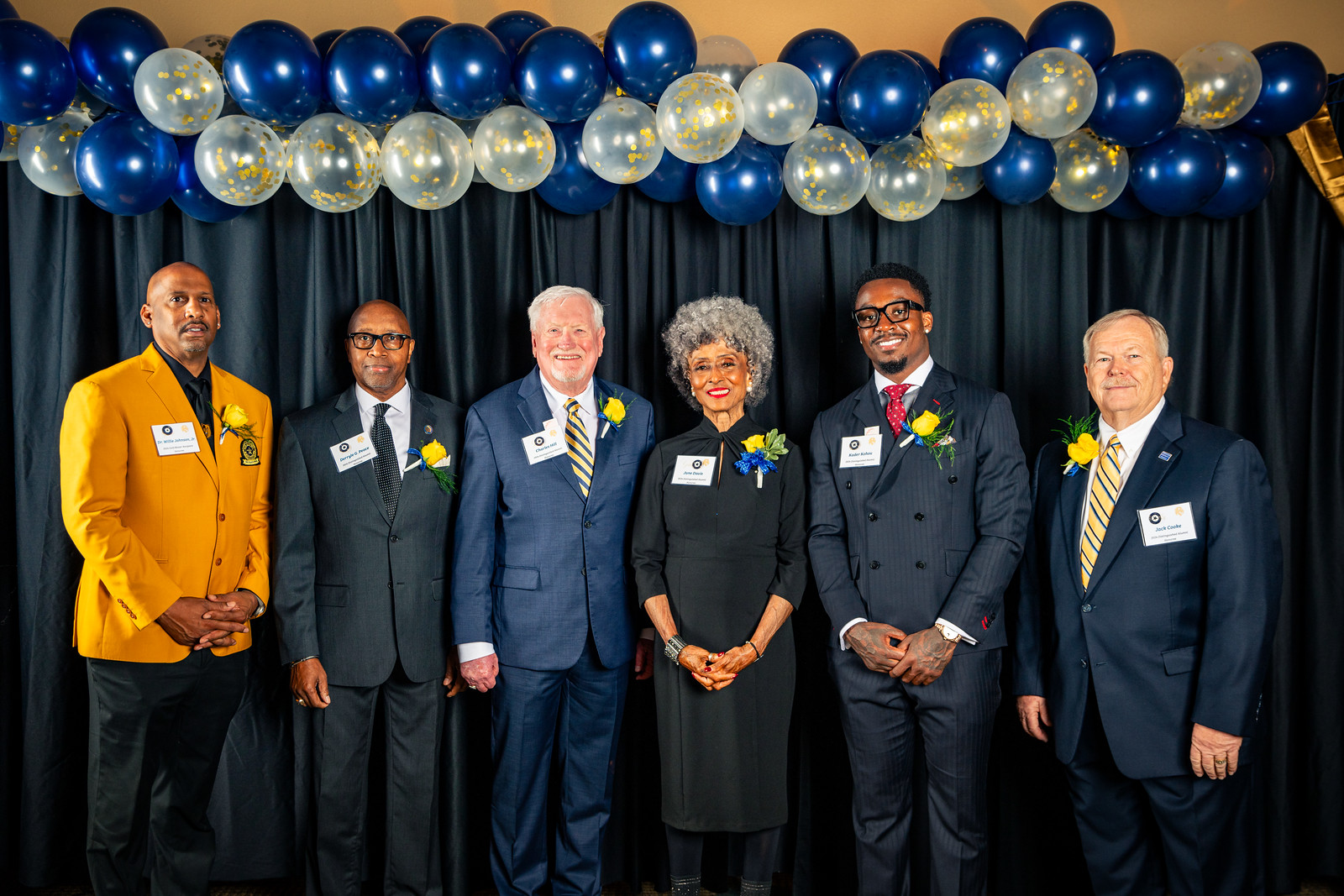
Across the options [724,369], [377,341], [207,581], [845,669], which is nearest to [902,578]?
[845,669]

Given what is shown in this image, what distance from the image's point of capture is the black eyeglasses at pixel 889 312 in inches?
106

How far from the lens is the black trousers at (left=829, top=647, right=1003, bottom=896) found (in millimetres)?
2510

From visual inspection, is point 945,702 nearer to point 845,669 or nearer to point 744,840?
point 845,669

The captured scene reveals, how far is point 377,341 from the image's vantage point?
2834 millimetres

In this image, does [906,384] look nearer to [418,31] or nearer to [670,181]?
[670,181]

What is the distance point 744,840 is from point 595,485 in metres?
1.28

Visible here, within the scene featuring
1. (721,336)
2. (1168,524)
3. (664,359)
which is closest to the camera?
(1168,524)

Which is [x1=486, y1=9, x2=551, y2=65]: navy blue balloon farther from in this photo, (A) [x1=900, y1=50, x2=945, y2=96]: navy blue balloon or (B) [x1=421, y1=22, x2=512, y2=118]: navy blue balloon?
(A) [x1=900, y1=50, x2=945, y2=96]: navy blue balloon

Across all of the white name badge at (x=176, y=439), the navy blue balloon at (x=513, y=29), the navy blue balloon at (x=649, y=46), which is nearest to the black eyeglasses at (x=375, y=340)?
the white name badge at (x=176, y=439)

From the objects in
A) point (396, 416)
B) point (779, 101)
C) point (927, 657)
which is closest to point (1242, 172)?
point (779, 101)

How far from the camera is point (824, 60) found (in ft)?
9.73

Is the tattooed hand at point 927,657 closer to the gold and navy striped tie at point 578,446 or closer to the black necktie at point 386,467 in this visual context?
the gold and navy striped tie at point 578,446

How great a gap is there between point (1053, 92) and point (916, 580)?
175 centimetres

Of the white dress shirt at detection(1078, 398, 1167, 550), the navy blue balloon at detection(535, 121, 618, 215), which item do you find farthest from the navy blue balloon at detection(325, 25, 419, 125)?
the white dress shirt at detection(1078, 398, 1167, 550)
